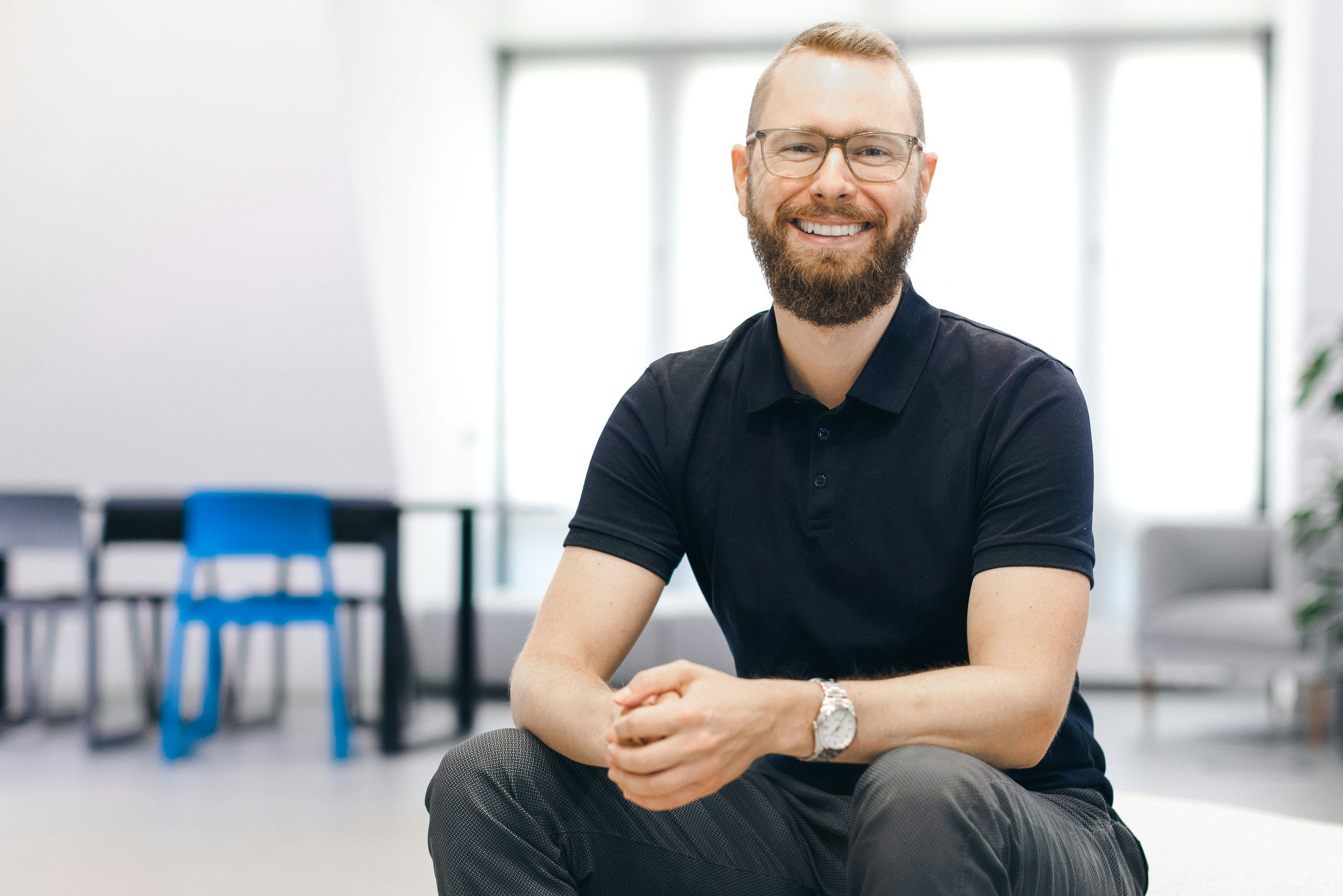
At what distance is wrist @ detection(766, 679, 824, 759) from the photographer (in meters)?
0.99

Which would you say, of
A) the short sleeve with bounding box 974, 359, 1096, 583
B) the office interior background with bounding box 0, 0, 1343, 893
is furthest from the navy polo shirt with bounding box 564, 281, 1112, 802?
the office interior background with bounding box 0, 0, 1343, 893

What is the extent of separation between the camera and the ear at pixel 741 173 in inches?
52.7

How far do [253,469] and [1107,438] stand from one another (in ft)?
12.4

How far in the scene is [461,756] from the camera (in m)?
1.05

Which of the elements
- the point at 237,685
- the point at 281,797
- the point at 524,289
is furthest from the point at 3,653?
the point at 524,289

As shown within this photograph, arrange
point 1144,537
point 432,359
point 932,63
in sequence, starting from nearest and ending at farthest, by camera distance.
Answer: point 1144,537 → point 432,359 → point 932,63

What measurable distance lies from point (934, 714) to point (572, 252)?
4.92 meters

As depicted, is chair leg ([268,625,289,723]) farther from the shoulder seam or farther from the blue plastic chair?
the shoulder seam

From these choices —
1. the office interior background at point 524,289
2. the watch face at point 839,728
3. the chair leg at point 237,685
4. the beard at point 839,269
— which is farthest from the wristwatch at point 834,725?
the chair leg at point 237,685

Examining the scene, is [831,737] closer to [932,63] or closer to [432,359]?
[432,359]

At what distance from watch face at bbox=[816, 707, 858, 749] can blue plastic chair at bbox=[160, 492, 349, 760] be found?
2.70 metres

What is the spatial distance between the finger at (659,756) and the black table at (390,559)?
2710 mm

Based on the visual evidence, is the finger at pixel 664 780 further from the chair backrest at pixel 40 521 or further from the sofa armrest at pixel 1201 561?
the sofa armrest at pixel 1201 561

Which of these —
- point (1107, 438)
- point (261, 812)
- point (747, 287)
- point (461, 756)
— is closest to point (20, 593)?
point (261, 812)
